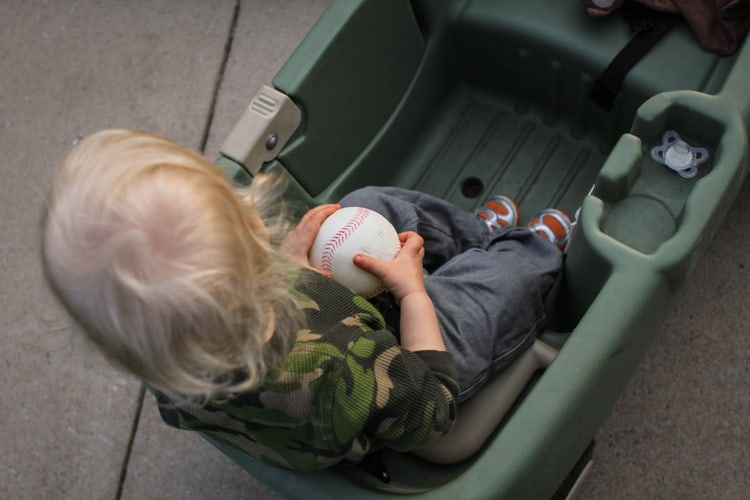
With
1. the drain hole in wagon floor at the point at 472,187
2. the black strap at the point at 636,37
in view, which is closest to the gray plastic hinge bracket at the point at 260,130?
the drain hole in wagon floor at the point at 472,187

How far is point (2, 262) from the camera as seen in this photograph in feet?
6.05

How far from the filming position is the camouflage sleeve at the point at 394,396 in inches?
36.1

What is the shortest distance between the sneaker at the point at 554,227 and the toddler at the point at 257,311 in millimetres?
158

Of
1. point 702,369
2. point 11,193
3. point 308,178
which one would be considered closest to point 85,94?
point 11,193

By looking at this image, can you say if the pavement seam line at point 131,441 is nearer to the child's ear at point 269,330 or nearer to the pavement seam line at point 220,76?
the pavement seam line at point 220,76

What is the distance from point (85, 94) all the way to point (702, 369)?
1528 millimetres

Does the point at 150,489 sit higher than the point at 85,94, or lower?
lower

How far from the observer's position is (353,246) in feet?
3.65

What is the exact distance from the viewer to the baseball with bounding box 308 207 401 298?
3.65 feet

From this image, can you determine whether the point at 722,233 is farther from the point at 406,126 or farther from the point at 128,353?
the point at 128,353

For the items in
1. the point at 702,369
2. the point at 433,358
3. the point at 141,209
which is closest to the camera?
the point at 141,209

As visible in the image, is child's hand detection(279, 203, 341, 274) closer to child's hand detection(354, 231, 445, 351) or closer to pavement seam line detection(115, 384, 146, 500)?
child's hand detection(354, 231, 445, 351)

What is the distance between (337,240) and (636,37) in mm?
663

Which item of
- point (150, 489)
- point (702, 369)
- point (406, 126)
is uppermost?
point (406, 126)
